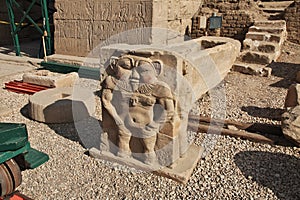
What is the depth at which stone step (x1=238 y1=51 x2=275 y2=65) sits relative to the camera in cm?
872

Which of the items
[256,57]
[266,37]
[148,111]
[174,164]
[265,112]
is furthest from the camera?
[266,37]

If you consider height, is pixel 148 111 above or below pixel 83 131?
above

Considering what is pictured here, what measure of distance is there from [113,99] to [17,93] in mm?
4158

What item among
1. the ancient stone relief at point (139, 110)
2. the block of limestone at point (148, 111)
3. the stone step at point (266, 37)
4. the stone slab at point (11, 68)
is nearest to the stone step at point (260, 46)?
the stone step at point (266, 37)

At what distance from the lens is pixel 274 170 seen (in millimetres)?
3711

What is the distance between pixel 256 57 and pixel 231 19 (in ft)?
7.91

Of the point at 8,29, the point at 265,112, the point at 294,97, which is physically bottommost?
the point at 265,112

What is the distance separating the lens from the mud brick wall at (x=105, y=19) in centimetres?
777

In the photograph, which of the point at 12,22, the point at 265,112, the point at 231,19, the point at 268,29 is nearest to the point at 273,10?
the point at 231,19

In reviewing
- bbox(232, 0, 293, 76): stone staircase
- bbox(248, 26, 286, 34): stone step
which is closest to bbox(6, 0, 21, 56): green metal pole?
bbox(232, 0, 293, 76): stone staircase

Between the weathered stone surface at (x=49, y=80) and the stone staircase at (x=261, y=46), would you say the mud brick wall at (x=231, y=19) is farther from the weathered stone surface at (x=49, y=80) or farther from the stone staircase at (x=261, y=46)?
the weathered stone surface at (x=49, y=80)

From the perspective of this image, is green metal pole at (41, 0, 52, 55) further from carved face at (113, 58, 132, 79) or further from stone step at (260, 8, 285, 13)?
stone step at (260, 8, 285, 13)

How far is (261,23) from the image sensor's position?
10.1m

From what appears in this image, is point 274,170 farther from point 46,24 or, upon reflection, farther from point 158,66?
point 46,24
